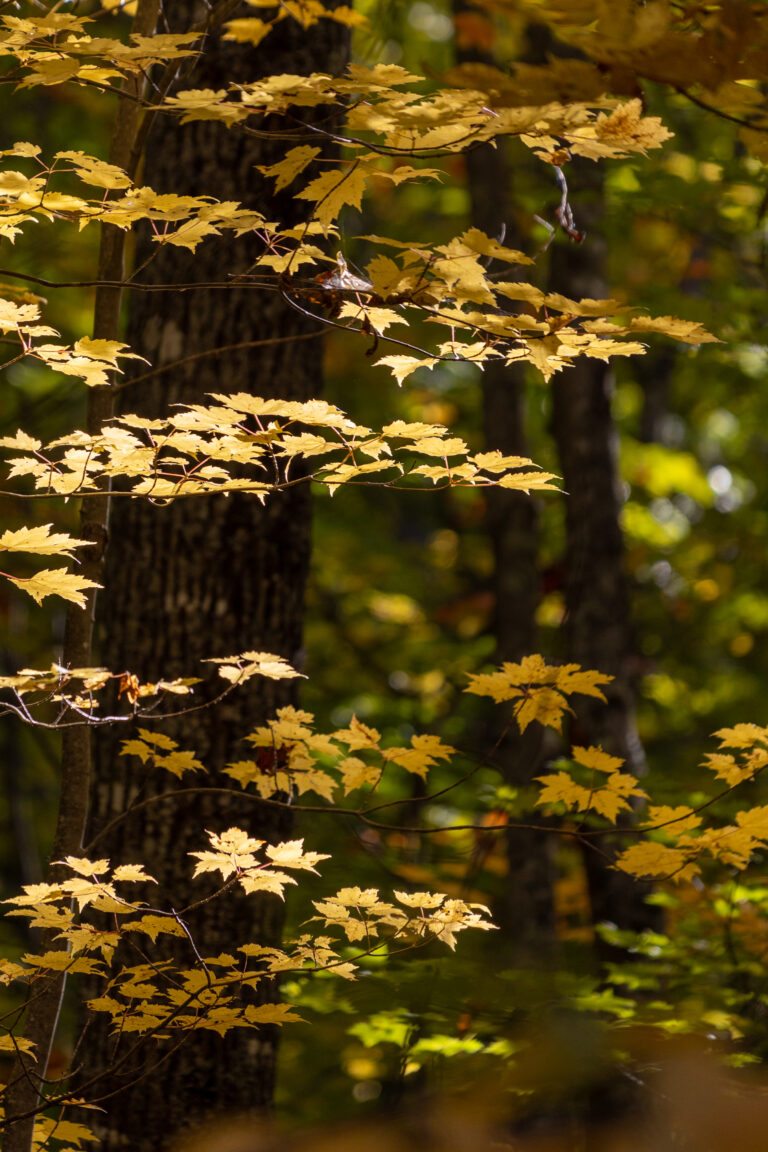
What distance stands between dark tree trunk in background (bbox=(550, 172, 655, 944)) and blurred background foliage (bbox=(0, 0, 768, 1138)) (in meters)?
0.16

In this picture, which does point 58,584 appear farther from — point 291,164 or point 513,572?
point 513,572

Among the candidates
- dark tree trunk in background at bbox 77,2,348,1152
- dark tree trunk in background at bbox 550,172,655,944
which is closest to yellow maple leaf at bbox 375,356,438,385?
dark tree trunk in background at bbox 77,2,348,1152

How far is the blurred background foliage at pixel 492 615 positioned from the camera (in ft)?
11.8

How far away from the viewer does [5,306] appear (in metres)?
2.18

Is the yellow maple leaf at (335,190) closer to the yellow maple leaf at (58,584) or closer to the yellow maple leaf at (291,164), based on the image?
the yellow maple leaf at (291,164)

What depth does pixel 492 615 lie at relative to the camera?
7250mm

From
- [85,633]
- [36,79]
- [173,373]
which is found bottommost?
[85,633]

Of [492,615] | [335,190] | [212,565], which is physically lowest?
[492,615]

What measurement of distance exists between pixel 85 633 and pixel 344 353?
8.49m

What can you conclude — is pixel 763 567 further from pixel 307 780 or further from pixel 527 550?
pixel 307 780

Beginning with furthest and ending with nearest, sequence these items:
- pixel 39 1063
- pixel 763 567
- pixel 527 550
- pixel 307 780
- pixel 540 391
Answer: pixel 763 567, pixel 540 391, pixel 527 550, pixel 307 780, pixel 39 1063

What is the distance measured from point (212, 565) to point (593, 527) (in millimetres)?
2876

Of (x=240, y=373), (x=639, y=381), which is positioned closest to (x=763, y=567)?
(x=639, y=381)

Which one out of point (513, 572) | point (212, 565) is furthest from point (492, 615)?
point (212, 565)
